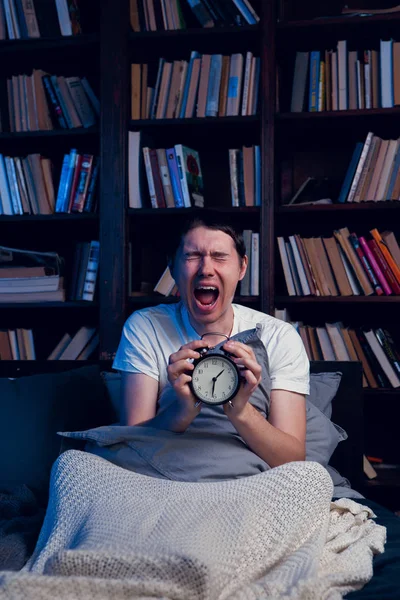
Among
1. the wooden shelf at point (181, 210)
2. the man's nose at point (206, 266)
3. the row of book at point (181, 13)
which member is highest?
the row of book at point (181, 13)

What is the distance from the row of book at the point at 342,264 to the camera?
2848 millimetres

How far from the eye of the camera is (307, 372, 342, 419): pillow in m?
2.18

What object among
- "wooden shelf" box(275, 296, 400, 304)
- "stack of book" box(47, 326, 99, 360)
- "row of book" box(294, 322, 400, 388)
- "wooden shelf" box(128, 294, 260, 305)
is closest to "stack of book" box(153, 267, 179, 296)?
"wooden shelf" box(128, 294, 260, 305)

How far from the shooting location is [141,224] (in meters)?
3.17

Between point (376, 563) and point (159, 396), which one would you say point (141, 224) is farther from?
point (376, 563)

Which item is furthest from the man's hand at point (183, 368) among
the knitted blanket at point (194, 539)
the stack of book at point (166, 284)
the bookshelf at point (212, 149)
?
the stack of book at point (166, 284)

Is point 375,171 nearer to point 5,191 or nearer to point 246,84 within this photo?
point 246,84

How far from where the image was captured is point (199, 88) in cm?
294

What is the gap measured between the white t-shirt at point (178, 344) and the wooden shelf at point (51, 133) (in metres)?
1.26

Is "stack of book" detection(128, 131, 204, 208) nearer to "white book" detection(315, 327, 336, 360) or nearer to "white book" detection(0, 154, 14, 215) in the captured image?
"white book" detection(0, 154, 14, 215)

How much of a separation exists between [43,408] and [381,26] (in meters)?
2.05

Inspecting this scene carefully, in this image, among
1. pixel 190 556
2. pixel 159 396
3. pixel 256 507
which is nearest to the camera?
pixel 190 556

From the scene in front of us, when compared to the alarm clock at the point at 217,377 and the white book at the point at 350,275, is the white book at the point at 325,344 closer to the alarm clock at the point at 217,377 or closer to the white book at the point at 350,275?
the white book at the point at 350,275

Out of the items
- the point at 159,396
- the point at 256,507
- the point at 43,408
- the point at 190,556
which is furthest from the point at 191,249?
the point at 190,556
